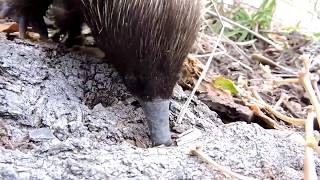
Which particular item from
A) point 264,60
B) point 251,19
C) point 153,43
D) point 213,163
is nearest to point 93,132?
point 153,43

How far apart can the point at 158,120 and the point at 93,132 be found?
19 cm

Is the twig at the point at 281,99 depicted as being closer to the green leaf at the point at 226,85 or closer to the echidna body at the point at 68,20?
the green leaf at the point at 226,85

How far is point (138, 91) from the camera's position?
77.4 inches

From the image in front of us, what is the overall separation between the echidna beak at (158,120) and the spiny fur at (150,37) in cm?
2

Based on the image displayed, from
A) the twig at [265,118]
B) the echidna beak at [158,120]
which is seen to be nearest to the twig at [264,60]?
the twig at [265,118]

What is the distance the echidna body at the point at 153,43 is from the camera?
6.13ft

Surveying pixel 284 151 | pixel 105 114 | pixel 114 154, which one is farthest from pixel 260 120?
pixel 114 154

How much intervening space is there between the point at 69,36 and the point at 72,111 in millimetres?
646

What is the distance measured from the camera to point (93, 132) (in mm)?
1824

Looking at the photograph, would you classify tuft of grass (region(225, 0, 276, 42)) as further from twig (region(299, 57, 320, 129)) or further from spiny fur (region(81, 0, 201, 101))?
twig (region(299, 57, 320, 129))

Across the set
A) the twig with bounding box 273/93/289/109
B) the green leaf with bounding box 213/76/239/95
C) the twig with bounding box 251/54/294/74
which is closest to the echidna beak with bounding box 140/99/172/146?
the green leaf with bounding box 213/76/239/95

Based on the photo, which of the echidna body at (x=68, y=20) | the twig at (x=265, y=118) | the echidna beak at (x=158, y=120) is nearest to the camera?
the echidna beak at (x=158, y=120)

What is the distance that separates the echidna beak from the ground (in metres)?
0.04

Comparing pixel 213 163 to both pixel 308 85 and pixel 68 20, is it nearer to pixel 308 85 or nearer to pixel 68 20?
pixel 308 85
